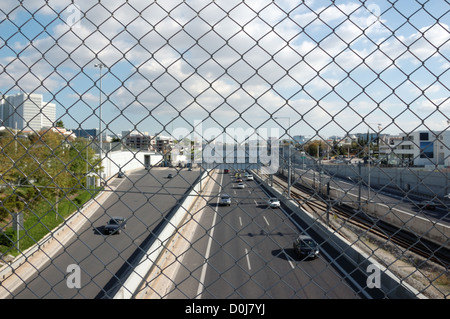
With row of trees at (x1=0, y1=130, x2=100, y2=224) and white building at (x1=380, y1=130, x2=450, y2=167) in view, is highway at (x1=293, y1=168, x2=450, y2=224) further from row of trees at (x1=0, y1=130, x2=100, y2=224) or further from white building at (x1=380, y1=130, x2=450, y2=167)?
row of trees at (x1=0, y1=130, x2=100, y2=224)

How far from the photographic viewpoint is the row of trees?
5.16ft

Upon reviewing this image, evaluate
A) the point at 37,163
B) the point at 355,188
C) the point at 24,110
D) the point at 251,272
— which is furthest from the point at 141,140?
the point at 251,272

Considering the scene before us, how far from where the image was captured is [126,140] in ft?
5.34

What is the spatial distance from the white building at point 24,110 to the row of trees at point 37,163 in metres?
0.08

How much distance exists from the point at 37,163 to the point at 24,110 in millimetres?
455

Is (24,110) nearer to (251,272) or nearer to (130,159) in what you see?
(130,159)

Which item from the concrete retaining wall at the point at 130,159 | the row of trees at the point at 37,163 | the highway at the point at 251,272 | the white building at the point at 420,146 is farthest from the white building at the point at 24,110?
the highway at the point at 251,272

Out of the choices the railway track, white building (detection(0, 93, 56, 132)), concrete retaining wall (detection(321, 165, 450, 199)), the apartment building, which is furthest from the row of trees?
concrete retaining wall (detection(321, 165, 450, 199))

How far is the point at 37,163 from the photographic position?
2.19 metres

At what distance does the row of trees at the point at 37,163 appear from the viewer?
5.16 ft

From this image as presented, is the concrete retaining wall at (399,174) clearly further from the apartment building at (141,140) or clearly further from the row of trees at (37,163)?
the row of trees at (37,163)

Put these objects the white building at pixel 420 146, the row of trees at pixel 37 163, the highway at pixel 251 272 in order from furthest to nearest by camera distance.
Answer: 1. the highway at pixel 251 272
2. the row of trees at pixel 37 163
3. the white building at pixel 420 146

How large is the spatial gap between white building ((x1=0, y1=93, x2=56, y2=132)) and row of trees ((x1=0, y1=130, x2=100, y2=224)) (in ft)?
0.26

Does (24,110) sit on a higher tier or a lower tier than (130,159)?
higher
